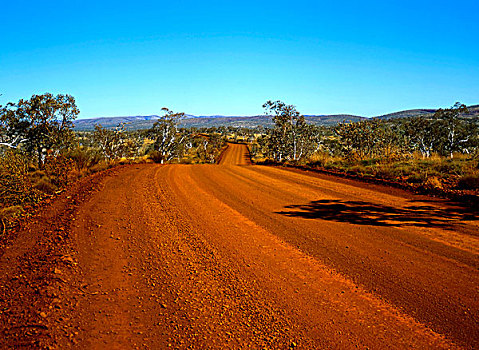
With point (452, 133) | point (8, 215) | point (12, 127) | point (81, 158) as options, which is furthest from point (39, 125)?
point (452, 133)

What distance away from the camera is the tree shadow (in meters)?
6.00

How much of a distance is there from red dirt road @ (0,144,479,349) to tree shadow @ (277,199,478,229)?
5cm

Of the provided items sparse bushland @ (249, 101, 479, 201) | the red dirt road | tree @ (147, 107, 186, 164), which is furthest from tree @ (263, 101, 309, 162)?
the red dirt road

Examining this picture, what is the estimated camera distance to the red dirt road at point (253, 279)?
9.01 feet

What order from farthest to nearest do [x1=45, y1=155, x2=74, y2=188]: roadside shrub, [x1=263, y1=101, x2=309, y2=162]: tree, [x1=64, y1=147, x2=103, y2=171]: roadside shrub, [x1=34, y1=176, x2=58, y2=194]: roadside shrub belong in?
[x1=263, y1=101, x2=309, y2=162]: tree < [x1=64, y1=147, x2=103, y2=171]: roadside shrub < [x1=45, y1=155, x2=74, y2=188]: roadside shrub < [x1=34, y1=176, x2=58, y2=194]: roadside shrub

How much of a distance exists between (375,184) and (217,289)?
28.2ft

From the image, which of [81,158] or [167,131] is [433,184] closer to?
[81,158]

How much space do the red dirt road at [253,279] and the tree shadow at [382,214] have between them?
47 mm

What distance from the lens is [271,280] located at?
376 cm

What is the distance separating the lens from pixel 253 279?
12.4 feet

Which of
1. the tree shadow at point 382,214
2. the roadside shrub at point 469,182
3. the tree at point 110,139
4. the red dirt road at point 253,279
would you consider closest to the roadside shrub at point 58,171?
the red dirt road at point 253,279

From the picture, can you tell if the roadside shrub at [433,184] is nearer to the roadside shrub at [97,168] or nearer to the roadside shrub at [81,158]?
the roadside shrub at [97,168]

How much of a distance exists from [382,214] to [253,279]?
418cm

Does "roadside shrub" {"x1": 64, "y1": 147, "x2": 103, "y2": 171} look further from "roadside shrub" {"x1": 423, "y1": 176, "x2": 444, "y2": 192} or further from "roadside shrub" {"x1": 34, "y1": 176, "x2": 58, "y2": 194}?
"roadside shrub" {"x1": 423, "y1": 176, "x2": 444, "y2": 192}
